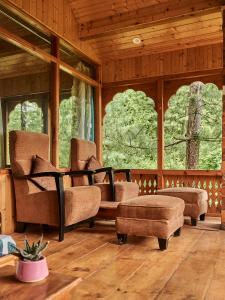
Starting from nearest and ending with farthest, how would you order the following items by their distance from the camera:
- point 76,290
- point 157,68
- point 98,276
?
point 76,290 < point 98,276 < point 157,68

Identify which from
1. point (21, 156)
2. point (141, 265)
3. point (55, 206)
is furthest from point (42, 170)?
point (141, 265)

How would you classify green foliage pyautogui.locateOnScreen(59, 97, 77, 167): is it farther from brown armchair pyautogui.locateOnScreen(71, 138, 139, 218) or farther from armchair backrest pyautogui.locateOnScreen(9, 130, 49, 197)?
armchair backrest pyautogui.locateOnScreen(9, 130, 49, 197)

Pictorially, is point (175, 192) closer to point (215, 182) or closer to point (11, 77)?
point (215, 182)

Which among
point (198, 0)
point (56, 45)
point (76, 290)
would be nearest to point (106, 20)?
point (56, 45)

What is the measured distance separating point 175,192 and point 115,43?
2.85 meters

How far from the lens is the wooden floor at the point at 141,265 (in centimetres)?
184

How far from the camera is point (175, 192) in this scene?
397cm

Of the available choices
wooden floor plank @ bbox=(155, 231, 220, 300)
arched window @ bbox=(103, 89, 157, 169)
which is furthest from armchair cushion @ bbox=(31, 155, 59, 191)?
arched window @ bbox=(103, 89, 157, 169)

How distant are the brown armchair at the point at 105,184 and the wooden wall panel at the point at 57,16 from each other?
1.64 m

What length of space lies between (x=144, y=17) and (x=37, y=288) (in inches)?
164

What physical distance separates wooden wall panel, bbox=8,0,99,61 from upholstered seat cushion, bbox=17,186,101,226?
2.30m

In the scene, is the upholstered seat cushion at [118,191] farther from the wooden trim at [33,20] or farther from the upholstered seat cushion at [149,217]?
the wooden trim at [33,20]

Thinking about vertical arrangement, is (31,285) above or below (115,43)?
below

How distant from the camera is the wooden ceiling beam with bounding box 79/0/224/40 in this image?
13.4 feet
